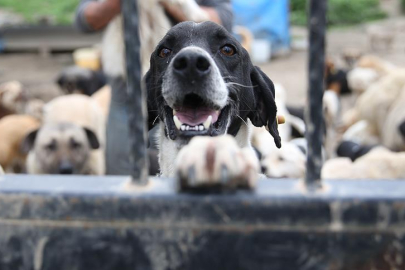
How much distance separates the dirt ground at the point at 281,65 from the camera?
12.1 m

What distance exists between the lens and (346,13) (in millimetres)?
21266

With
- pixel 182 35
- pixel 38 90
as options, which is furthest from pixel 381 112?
pixel 38 90

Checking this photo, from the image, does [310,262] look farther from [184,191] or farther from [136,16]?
[136,16]

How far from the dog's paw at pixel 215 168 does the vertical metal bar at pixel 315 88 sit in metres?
0.13

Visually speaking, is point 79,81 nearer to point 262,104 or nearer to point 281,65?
point 281,65

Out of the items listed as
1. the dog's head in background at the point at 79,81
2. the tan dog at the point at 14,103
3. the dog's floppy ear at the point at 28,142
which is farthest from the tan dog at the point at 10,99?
the dog's floppy ear at the point at 28,142

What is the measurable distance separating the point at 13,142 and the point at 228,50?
15.5ft

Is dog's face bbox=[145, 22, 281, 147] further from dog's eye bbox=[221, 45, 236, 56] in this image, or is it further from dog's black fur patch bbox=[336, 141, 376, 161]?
dog's black fur patch bbox=[336, 141, 376, 161]

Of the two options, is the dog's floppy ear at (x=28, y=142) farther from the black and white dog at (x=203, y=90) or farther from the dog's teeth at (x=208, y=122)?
the dog's teeth at (x=208, y=122)

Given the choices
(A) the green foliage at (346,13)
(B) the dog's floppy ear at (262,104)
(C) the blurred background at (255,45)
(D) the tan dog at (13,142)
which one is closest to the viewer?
(B) the dog's floppy ear at (262,104)

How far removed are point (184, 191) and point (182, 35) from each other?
1.53 metres

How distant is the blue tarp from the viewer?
1497 cm

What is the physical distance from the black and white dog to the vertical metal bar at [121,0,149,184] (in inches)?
37.3

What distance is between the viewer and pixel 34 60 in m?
15.7
